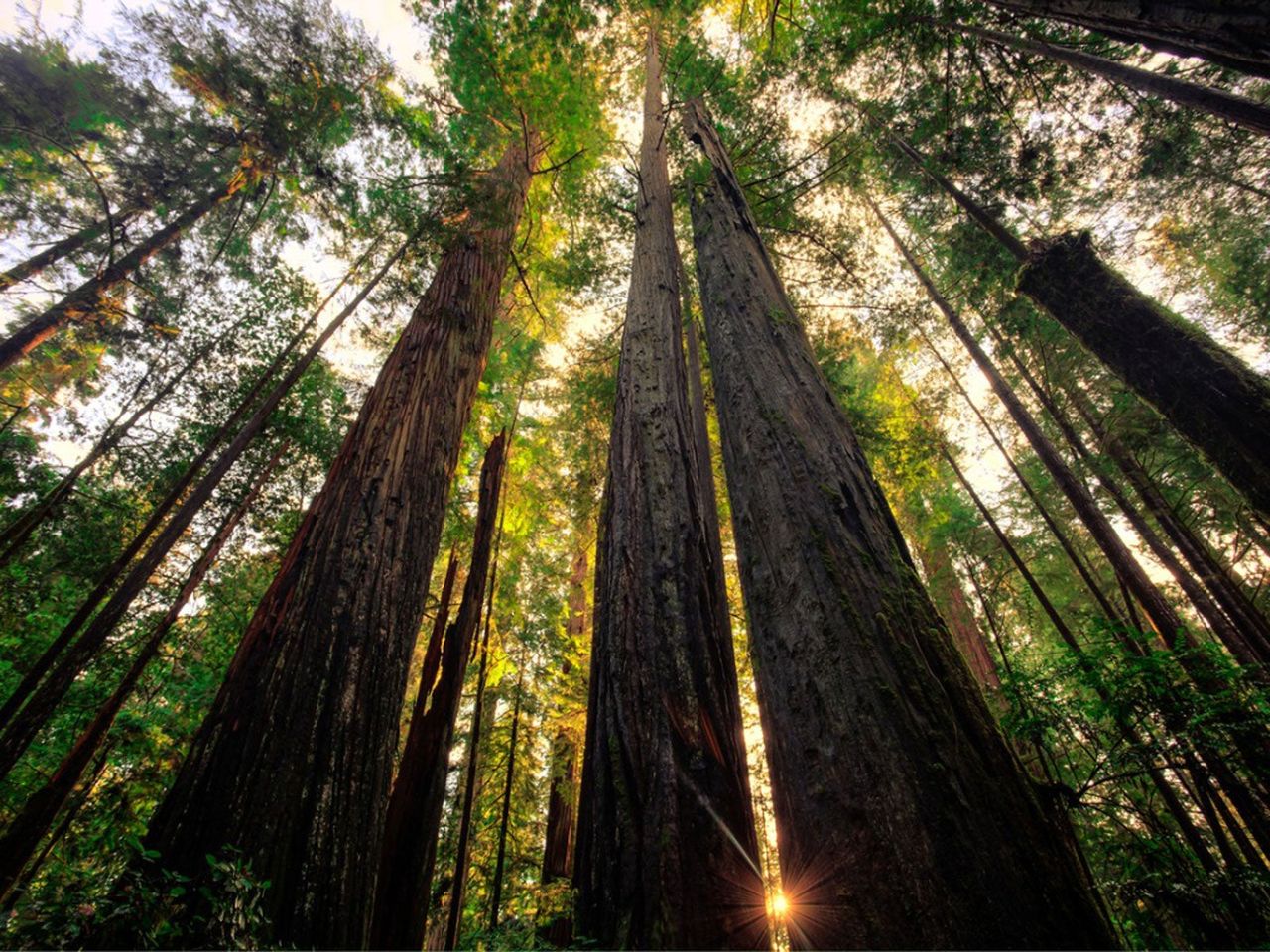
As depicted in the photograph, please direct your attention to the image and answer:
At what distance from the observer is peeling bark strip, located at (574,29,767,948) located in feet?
3.57

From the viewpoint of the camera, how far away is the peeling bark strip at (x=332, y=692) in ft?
5.18

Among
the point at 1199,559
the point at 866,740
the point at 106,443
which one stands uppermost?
the point at 106,443

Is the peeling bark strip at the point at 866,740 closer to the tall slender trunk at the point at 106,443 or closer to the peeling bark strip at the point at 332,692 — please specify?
the peeling bark strip at the point at 332,692

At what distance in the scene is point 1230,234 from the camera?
8125 millimetres

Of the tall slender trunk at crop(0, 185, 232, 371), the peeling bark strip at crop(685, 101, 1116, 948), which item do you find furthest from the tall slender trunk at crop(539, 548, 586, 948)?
the tall slender trunk at crop(0, 185, 232, 371)

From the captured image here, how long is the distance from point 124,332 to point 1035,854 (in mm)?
10823

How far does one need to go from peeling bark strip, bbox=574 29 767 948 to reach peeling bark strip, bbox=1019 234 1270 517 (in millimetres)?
4700

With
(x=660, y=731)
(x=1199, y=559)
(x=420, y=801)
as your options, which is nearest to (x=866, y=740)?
(x=660, y=731)

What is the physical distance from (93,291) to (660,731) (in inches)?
406

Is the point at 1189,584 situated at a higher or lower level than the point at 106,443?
lower

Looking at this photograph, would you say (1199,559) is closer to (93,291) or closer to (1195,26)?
(1195,26)

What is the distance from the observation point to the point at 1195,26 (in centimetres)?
222

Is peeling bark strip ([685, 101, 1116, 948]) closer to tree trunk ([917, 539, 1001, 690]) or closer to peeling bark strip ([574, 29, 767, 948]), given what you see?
peeling bark strip ([574, 29, 767, 948])

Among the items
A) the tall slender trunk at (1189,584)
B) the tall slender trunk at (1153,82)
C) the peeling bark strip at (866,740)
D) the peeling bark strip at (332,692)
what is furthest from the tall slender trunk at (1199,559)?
the peeling bark strip at (332,692)
